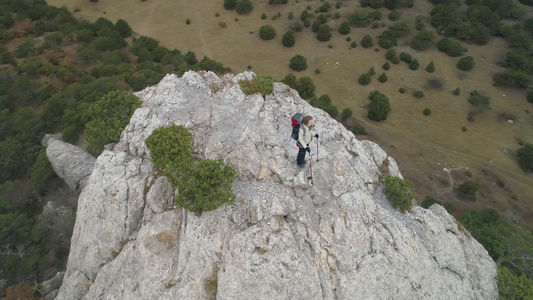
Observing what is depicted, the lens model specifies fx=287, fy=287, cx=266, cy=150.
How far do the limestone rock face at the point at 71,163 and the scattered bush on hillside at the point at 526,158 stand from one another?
64.7m

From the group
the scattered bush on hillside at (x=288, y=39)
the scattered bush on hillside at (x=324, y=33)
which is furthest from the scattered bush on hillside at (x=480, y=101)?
the scattered bush on hillside at (x=288, y=39)

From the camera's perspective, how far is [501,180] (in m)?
44.6

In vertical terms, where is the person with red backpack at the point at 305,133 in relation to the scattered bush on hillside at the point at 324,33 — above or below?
above

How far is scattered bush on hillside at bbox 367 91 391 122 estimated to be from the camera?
54344mm

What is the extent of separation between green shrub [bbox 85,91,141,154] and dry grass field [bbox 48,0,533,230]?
1508 inches

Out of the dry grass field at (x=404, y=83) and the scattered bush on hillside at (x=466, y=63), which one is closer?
the dry grass field at (x=404, y=83)

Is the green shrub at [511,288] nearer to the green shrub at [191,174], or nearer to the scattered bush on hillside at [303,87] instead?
the green shrub at [191,174]

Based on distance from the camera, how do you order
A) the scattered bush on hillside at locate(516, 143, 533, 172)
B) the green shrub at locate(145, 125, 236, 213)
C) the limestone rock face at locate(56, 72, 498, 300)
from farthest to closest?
the scattered bush on hillside at locate(516, 143, 533, 172) → the green shrub at locate(145, 125, 236, 213) → the limestone rock face at locate(56, 72, 498, 300)

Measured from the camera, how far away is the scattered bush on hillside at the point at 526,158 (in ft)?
154

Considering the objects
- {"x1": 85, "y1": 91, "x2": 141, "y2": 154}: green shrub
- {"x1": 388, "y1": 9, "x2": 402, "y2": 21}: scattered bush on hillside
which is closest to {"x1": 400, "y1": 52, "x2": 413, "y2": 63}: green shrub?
{"x1": 388, "y1": 9, "x2": 402, "y2": 21}: scattered bush on hillside

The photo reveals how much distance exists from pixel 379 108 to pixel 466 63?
26348 millimetres

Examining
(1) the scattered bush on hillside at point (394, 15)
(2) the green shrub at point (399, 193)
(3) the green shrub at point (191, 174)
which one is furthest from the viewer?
(1) the scattered bush on hillside at point (394, 15)

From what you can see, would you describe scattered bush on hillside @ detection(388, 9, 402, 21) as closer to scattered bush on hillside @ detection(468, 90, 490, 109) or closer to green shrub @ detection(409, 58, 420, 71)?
green shrub @ detection(409, 58, 420, 71)

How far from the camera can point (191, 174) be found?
16.4 meters
